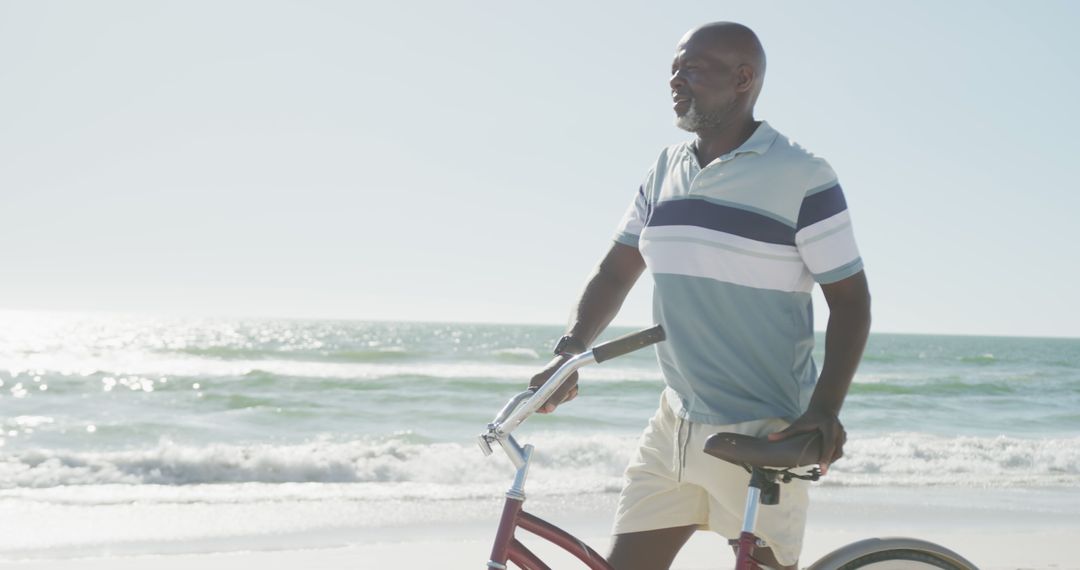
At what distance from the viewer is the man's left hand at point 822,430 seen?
1.72 meters

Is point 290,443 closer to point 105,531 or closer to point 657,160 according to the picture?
point 105,531

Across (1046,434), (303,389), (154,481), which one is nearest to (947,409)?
(1046,434)

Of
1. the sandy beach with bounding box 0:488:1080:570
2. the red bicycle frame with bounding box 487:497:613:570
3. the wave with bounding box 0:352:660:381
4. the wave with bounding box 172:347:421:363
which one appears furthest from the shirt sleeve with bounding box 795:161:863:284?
the wave with bounding box 172:347:421:363

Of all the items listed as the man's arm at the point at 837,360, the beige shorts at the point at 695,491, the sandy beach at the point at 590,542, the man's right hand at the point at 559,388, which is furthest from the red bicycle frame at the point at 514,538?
the sandy beach at the point at 590,542

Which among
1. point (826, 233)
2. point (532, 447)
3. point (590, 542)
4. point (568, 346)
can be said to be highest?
point (826, 233)

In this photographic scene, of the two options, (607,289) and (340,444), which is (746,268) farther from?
(340,444)

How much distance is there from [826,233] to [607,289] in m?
0.54

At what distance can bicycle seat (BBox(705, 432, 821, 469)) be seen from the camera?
171 cm

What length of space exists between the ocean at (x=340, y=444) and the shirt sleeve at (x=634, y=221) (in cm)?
436

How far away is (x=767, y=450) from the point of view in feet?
5.59

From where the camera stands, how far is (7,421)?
43.3 feet

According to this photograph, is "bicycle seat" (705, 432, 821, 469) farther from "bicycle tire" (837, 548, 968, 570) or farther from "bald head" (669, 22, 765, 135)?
"bald head" (669, 22, 765, 135)

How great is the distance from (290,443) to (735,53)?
1125cm

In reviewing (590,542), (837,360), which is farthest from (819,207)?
(590,542)
